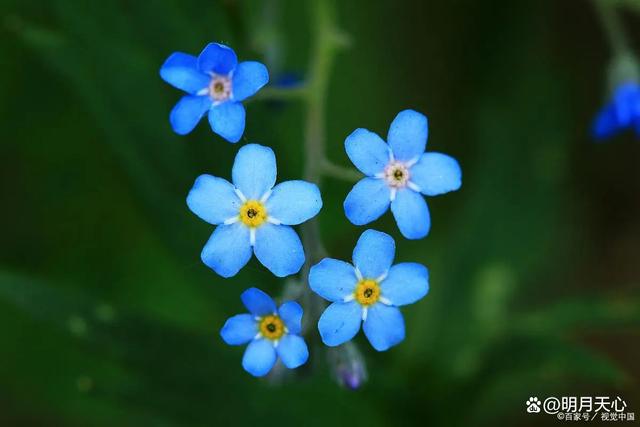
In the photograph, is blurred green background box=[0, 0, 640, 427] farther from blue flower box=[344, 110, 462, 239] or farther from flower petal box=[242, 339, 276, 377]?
blue flower box=[344, 110, 462, 239]

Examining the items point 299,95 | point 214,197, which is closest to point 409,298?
point 214,197

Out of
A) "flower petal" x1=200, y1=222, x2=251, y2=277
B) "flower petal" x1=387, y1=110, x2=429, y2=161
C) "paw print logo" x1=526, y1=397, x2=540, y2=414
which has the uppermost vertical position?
"paw print logo" x1=526, y1=397, x2=540, y2=414

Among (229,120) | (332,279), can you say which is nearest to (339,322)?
(332,279)

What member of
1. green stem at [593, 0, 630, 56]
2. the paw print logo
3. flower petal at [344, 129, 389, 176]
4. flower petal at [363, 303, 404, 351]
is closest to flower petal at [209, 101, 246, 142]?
flower petal at [344, 129, 389, 176]

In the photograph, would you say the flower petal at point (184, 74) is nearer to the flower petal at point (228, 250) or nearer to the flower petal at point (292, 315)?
the flower petal at point (228, 250)

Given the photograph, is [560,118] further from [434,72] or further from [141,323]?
[141,323]

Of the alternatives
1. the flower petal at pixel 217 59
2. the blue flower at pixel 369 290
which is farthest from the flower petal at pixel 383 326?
the flower petal at pixel 217 59

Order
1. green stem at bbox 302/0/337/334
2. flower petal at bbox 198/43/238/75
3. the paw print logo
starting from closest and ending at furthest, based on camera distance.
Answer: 1. flower petal at bbox 198/43/238/75
2. green stem at bbox 302/0/337/334
3. the paw print logo
